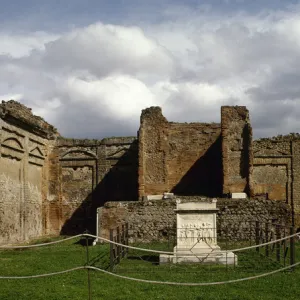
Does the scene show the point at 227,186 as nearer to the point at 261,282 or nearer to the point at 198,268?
the point at 198,268

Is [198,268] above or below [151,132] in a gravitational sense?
below

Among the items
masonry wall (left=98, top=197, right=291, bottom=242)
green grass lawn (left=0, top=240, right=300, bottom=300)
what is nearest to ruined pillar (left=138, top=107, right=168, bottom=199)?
masonry wall (left=98, top=197, right=291, bottom=242)

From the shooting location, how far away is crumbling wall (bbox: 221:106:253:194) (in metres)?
22.3

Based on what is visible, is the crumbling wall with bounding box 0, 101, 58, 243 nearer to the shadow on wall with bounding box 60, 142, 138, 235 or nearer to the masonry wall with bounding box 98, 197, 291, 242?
the shadow on wall with bounding box 60, 142, 138, 235

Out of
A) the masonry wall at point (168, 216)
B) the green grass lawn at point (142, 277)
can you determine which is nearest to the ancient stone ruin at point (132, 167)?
the masonry wall at point (168, 216)

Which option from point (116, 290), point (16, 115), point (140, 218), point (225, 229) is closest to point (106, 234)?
point (140, 218)

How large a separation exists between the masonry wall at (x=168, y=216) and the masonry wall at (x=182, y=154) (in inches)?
175

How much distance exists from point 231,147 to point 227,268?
11289 mm

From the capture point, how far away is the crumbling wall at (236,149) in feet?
73.3

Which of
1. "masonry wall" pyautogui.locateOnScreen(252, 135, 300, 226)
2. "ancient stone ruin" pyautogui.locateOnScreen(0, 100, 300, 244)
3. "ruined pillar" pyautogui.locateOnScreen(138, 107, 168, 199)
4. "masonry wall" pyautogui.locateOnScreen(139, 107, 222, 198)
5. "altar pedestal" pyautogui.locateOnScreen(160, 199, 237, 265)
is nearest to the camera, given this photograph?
"altar pedestal" pyautogui.locateOnScreen(160, 199, 237, 265)

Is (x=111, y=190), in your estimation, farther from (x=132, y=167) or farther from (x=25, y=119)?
(x=25, y=119)

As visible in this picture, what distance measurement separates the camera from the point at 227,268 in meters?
12.1

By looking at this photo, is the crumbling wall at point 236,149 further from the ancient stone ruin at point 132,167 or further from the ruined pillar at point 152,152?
the ruined pillar at point 152,152

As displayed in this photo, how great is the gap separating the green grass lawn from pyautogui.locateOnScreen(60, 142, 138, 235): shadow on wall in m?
11.1
